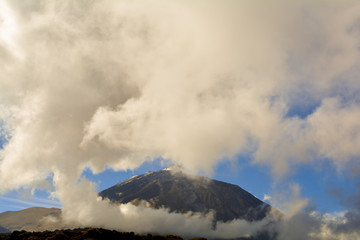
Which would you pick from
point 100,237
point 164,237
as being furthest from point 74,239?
point 164,237

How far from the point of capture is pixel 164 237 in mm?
110188

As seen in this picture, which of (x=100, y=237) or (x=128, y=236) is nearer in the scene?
(x=100, y=237)

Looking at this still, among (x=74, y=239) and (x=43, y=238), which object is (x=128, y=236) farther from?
(x=43, y=238)

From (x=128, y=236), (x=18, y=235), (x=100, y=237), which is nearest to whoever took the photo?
(x=100, y=237)

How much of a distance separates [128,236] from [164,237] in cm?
1675

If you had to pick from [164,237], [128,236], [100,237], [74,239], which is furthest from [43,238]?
[164,237]

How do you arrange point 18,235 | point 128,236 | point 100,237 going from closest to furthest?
1. point 100,237
2. point 128,236
3. point 18,235

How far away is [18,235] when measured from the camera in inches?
5064

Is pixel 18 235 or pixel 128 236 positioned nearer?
pixel 128 236

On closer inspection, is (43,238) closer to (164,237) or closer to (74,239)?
(74,239)

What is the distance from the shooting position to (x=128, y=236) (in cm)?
11300

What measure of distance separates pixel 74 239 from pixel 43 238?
595 inches

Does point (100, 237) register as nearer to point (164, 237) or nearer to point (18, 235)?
point (164, 237)

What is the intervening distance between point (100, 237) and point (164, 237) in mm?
27357
